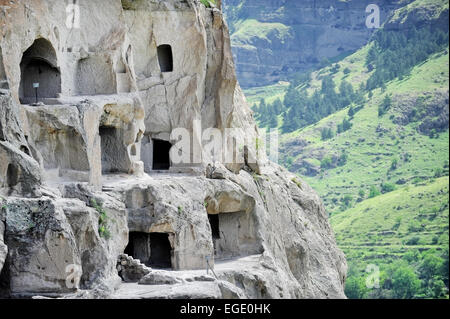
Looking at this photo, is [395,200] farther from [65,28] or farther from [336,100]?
[65,28]

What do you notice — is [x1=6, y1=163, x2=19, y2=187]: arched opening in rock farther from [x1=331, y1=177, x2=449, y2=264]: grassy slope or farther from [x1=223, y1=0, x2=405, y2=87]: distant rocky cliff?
[x1=223, y1=0, x2=405, y2=87]: distant rocky cliff

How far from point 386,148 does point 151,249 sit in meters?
58.7

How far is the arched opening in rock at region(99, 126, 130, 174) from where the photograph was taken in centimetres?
4019

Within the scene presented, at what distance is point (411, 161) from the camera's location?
93.9m

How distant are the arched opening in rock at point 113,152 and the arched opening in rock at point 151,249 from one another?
257cm

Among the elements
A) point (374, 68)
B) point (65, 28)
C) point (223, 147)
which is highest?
point (374, 68)

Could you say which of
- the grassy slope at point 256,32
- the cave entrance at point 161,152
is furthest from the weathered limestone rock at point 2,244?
the grassy slope at point 256,32

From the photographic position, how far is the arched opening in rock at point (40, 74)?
37.4m

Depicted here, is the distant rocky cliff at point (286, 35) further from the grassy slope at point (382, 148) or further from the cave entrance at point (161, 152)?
the cave entrance at point (161, 152)

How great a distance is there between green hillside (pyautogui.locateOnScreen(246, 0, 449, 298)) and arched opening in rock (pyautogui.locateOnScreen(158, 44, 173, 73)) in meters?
37.0

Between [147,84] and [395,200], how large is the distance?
47333 mm

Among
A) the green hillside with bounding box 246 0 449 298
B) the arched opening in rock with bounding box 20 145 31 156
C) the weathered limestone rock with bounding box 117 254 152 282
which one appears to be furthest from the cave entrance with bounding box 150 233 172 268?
the green hillside with bounding box 246 0 449 298
